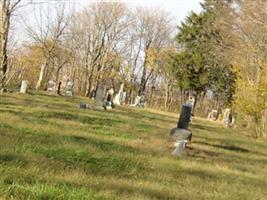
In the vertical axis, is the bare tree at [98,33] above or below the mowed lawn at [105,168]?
above

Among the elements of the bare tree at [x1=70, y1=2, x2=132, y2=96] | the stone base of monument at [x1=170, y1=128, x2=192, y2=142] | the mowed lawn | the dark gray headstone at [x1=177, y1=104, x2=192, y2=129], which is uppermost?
the bare tree at [x1=70, y1=2, x2=132, y2=96]

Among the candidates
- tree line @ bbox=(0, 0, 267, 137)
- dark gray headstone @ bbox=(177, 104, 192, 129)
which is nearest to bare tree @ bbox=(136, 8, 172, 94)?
tree line @ bbox=(0, 0, 267, 137)

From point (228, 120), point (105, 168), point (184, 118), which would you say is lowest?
point (105, 168)

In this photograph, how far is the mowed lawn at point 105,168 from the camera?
7.21 m

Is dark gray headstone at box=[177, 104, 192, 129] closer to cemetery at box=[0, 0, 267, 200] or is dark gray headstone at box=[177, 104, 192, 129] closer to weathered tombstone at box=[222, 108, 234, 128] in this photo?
cemetery at box=[0, 0, 267, 200]

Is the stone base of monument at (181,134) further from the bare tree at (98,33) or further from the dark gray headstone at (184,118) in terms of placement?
the bare tree at (98,33)

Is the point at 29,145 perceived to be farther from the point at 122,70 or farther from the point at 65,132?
the point at 122,70

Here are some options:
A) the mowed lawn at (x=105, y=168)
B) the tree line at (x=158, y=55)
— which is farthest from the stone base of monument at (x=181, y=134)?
the tree line at (x=158, y=55)

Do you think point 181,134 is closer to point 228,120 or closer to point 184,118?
point 184,118

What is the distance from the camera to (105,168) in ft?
33.0

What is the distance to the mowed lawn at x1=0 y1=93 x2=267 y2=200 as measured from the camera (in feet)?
23.7

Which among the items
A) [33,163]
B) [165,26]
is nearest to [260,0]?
[33,163]

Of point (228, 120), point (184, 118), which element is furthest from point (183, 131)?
point (228, 120)

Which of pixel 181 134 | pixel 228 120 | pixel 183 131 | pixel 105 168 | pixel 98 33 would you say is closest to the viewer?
pixel 105 168
